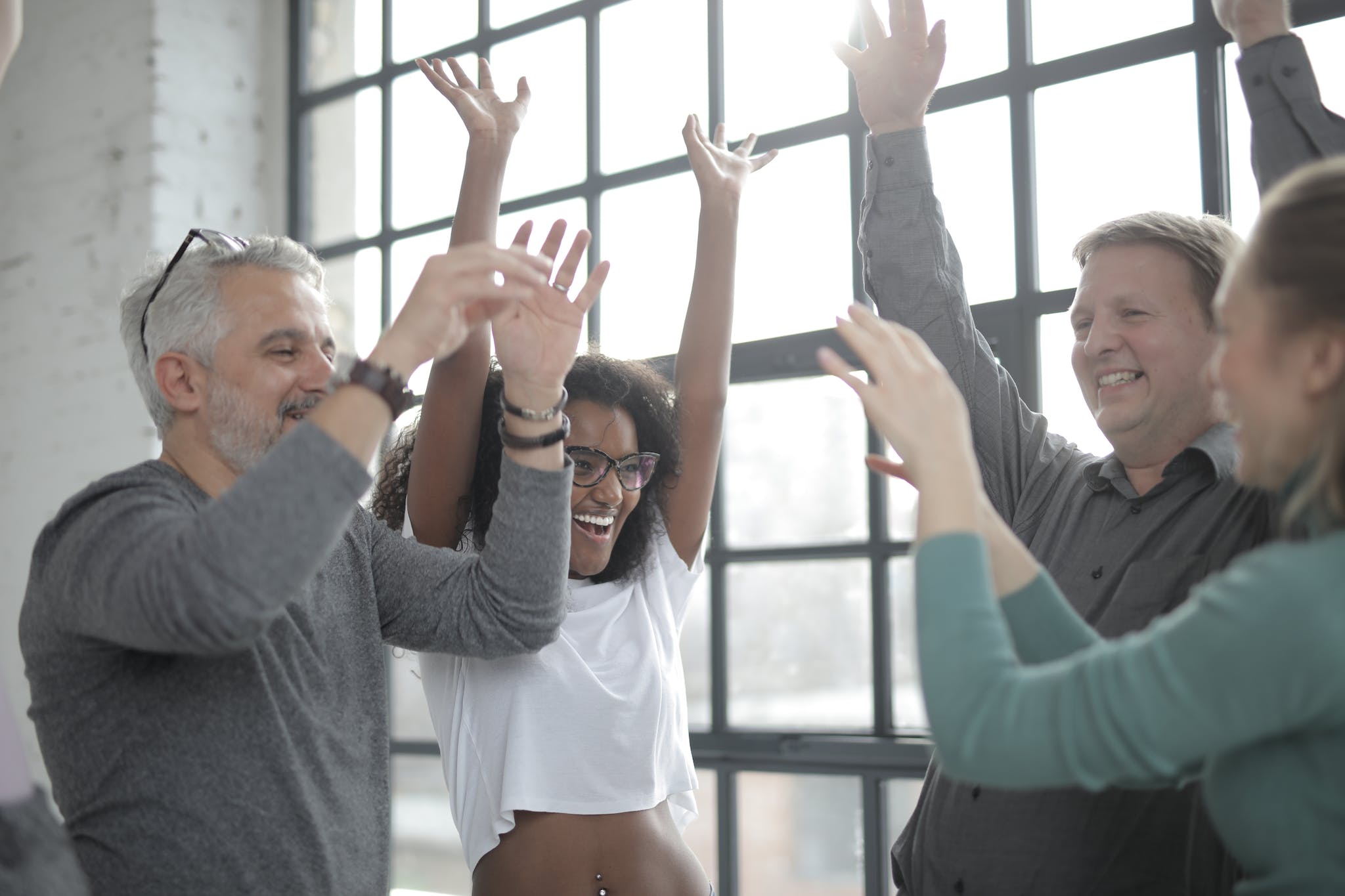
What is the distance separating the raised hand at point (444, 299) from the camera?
52.3 inches

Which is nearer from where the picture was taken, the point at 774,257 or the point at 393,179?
the point at 774,257

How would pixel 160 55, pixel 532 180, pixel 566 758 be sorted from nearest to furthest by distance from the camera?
1. pixel 566 758
2. pixel 532 180
3. pixel 160 55

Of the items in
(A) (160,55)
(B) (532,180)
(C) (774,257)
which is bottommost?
(C) (774,257)

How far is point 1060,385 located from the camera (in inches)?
93.0

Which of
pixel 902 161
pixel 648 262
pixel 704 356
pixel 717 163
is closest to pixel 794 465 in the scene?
pixel 648 262

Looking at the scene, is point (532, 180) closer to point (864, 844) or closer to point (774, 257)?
point (774, 257)

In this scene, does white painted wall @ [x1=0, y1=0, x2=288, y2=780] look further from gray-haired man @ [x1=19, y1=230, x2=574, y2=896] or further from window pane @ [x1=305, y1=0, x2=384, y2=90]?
gray-haired man @ [x1=19, y1=230, x2=574, y2=896]

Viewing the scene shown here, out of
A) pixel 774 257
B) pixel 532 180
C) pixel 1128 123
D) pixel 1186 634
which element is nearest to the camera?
pixel 1186 634

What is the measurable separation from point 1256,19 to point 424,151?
8.51 ft

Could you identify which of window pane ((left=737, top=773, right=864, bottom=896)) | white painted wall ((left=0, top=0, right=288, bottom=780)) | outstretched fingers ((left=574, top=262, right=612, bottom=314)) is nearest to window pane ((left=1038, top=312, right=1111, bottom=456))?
window pane ((left=737, top=773, right=864, bottom=896))

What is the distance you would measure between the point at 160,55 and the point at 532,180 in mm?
1347

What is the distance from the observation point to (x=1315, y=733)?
3.07 feet

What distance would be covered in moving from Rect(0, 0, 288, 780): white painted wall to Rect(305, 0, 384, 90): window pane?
4.9 inches

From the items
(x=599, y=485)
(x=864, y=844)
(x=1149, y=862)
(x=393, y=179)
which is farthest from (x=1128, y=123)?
(x=393, y=179)
